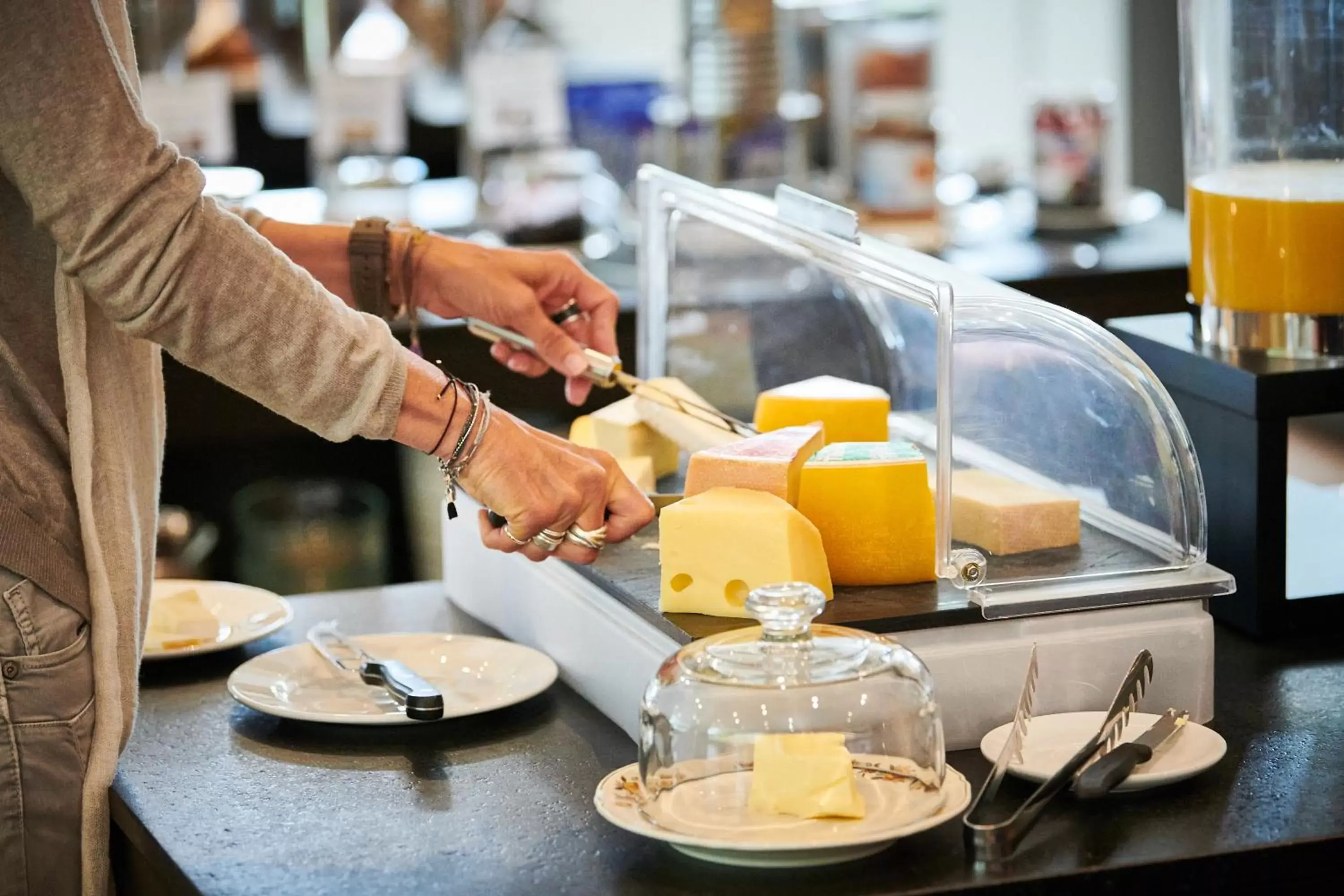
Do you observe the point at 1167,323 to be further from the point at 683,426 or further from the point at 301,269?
the point at 301,269

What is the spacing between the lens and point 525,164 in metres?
3.02

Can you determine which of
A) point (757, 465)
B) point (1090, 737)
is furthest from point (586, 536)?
point (1090, 737)

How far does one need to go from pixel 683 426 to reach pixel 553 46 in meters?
2.02

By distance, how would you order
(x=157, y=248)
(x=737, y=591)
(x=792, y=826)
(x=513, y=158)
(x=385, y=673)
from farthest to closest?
(x=513, y=158), (x=385, y=673), (x=737, y=591), (x=157, y=248), (x=792, y=826)

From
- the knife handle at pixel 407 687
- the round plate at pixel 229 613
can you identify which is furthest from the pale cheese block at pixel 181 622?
the knife handle at pixel 407 687

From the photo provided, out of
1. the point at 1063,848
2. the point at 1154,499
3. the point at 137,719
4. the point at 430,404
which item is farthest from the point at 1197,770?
the point at 137,719

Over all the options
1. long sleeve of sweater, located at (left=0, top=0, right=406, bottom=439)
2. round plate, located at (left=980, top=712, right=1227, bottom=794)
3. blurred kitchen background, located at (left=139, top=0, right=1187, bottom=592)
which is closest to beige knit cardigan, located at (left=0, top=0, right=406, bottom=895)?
long sleeve of sweater, located at (left=0, top=0, right=406, bottom=439)

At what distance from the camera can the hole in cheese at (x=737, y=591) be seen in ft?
3.93

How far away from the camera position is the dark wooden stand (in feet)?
4.54

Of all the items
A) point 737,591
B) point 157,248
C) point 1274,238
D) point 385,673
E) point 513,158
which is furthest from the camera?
point 513,158

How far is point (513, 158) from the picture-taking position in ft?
10.0

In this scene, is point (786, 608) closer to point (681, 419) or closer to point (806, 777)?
point (806, 777)

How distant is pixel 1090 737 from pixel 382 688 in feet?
1.69

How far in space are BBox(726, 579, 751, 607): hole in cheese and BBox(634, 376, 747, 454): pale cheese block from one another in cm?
27
